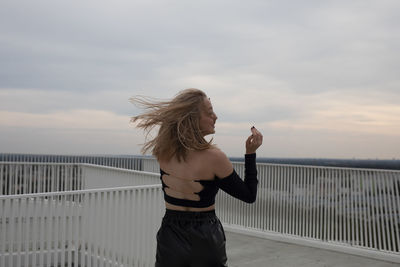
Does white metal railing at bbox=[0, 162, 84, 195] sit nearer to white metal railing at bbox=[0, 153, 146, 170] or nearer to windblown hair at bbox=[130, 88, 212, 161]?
white metal railing at bbox=[0, 153, 146, 170]

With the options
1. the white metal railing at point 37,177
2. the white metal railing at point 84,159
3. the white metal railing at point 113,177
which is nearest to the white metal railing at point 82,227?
the white metal railing at point 113,177

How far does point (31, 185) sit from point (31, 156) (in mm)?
1653

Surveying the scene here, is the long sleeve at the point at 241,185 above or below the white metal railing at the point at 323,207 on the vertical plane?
above

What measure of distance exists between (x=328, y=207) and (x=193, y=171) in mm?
6045

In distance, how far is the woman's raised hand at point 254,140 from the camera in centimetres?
184

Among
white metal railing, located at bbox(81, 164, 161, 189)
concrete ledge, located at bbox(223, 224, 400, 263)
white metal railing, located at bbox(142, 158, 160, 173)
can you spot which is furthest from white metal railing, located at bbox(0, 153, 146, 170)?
concrete ledge, located at bbox(223, 224, 400, 263)

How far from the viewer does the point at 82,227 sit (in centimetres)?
410

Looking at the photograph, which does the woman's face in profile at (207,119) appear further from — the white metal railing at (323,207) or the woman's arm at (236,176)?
the white metal railing at (323,207)

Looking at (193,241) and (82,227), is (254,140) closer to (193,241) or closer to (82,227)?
(193,241)

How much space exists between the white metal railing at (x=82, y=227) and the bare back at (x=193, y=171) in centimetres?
229

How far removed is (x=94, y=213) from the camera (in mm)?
4156

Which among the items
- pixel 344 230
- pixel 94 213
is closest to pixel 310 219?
pixel 344 230

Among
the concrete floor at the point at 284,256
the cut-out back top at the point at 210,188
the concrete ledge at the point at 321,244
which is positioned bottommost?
the concrete floor at the point at 284,256

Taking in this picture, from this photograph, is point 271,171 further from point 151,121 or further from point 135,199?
point 151,121
